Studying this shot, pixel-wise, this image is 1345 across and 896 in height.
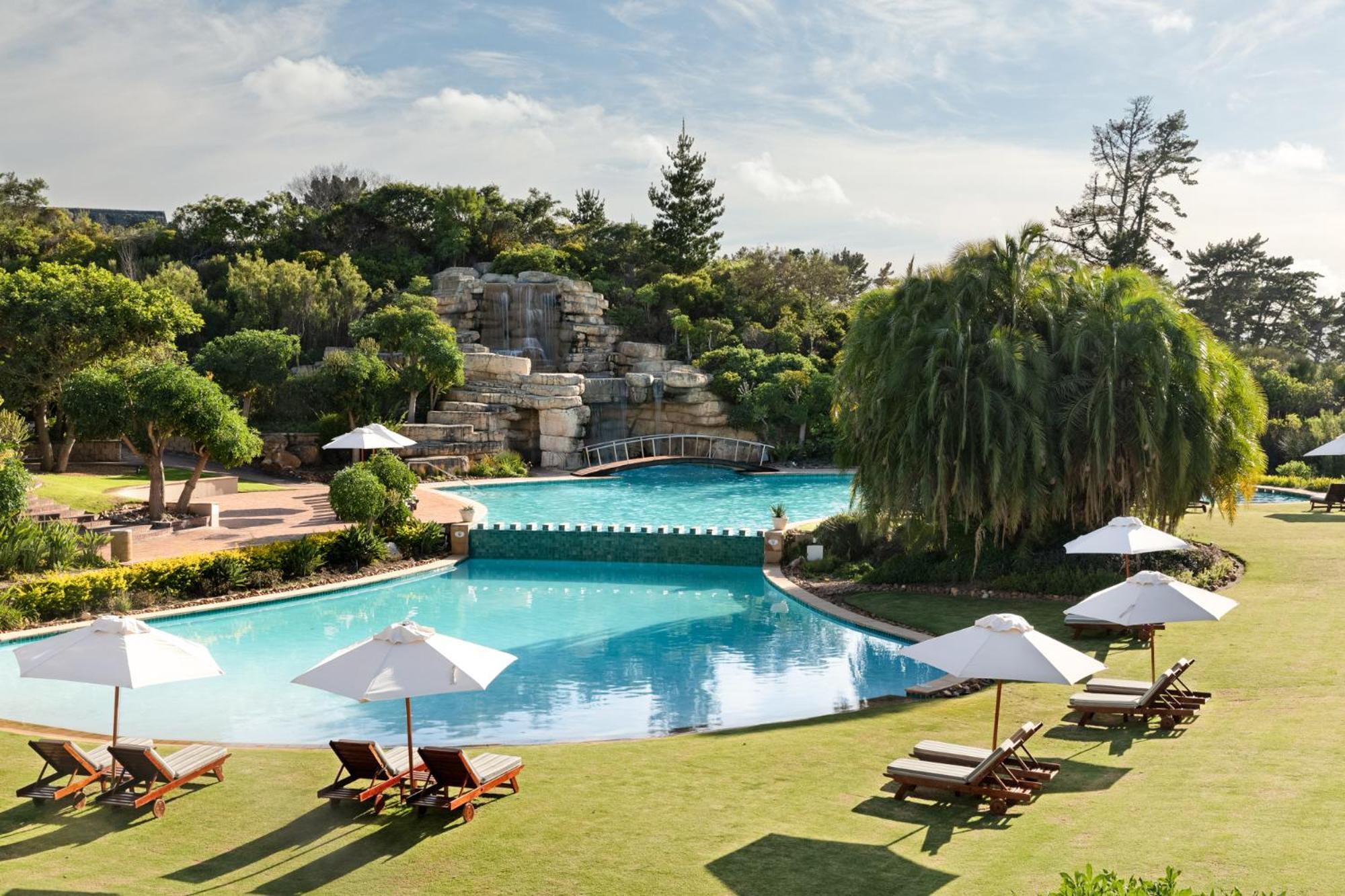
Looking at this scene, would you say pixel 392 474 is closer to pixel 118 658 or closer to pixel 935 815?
pixel 118 658

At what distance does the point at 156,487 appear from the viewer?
2445 cm

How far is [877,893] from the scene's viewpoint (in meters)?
7.06

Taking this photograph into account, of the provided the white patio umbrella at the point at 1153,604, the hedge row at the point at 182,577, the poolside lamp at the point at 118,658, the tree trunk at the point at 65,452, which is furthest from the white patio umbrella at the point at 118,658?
the tree trunk at the point at 65,452

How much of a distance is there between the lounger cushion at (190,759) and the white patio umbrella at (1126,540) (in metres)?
10.8

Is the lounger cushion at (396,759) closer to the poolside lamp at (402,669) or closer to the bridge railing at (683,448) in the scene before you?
the poolside lamp at (402,669)

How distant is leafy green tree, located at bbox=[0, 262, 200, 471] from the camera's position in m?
29.9

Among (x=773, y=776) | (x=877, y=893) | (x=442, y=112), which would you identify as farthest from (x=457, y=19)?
(x=877, y=893)

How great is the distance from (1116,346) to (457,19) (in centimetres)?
1512

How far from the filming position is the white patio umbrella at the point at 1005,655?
8891 mm

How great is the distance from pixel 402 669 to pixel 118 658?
8.07 feet

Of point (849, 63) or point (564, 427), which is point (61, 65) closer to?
point (849, 63)

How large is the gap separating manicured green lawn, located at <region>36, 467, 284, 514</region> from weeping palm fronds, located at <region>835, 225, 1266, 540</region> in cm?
1760

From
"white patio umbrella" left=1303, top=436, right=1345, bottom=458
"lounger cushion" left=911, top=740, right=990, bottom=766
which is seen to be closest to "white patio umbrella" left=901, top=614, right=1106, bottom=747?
"lounger cushion" left=911, top=740, right=990, bottom=766

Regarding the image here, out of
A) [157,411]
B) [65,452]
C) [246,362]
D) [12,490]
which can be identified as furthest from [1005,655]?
[246,362]
